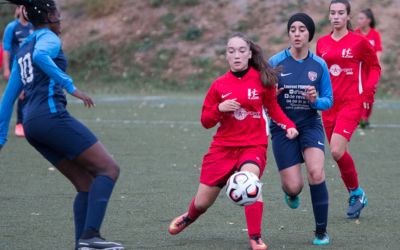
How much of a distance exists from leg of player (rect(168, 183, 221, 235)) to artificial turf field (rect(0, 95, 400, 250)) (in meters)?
0.12

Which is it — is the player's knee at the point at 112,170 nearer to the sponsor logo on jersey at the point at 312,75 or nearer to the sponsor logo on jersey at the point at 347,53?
the sponsor logo on jersey at the point at 312,75

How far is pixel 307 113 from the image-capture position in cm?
767

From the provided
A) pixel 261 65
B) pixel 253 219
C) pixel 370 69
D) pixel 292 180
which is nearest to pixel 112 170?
pixel 253 219

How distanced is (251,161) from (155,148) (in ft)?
21.5

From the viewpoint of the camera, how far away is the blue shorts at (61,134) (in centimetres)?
627

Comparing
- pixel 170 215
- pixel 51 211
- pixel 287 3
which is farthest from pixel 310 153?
pixel 287 3

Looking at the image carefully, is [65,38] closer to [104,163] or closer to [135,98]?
[135,98]

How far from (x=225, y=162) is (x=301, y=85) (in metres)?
0.98

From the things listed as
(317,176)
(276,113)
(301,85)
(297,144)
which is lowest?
(317,176)

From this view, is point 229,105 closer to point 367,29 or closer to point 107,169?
point 107,169

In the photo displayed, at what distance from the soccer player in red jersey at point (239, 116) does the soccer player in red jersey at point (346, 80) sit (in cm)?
141

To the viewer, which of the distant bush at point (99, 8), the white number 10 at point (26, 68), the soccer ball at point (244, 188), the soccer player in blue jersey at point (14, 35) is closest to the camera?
the white number 10 at point (26, 68)

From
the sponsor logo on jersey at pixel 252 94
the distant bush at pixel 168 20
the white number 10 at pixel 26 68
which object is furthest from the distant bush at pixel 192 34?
the white number 10 at pixel 26 68

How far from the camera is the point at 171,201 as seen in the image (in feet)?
29.9
